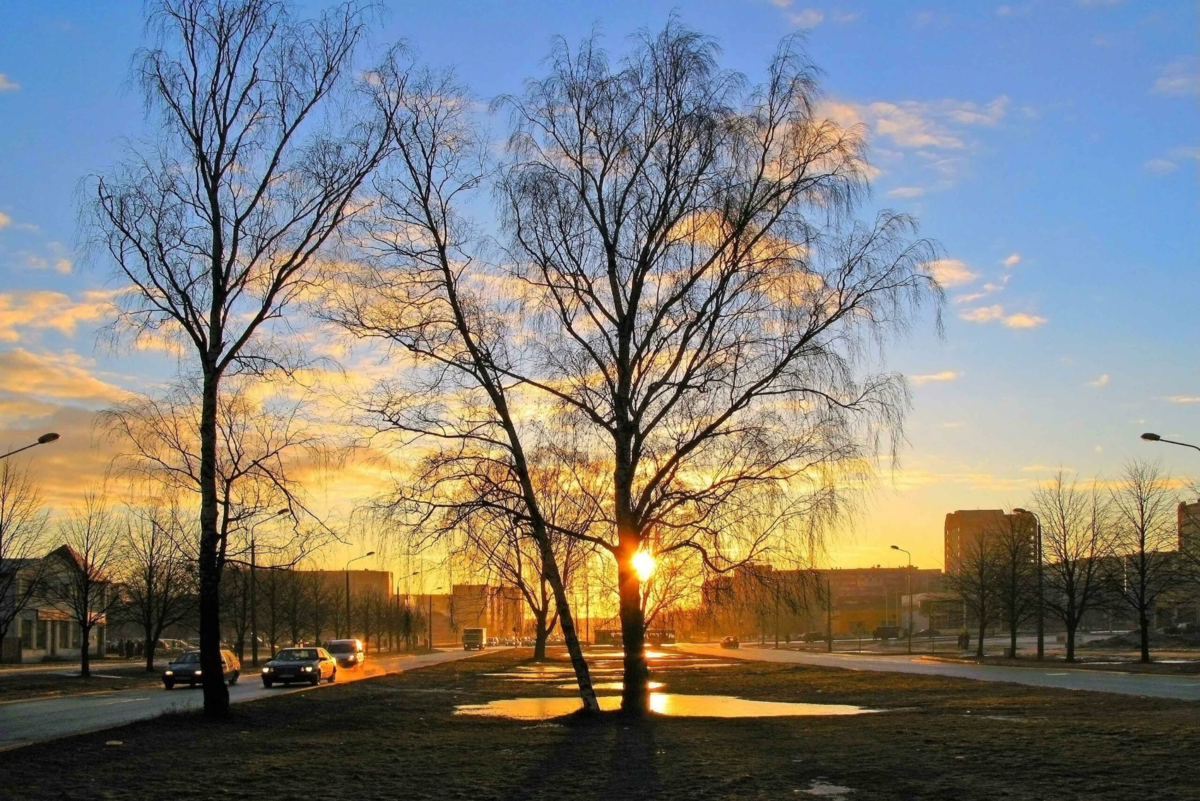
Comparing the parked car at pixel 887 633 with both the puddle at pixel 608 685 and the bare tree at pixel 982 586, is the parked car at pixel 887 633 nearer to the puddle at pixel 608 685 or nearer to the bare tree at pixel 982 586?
the bare tree at pixel 982 586

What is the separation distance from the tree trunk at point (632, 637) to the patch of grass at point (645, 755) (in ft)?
2.33

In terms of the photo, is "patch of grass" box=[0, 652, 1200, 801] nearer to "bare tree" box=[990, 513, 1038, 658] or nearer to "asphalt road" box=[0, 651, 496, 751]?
"asphalt road" box=[0, 651, 496, 751]

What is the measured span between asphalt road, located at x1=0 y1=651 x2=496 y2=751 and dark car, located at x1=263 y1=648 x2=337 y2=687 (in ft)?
2.70

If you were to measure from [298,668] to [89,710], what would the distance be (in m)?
15.4

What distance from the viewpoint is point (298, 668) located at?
1813 inches

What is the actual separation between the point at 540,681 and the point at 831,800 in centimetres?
3278

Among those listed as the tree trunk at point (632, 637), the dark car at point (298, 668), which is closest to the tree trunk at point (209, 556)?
the tree trunk at point (632, 637)

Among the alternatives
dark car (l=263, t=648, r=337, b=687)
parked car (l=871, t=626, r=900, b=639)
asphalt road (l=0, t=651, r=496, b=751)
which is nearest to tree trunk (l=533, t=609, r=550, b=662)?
dark car (l=263, t=648, r=337, b=687)

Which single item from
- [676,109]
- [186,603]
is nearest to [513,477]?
[676,109]

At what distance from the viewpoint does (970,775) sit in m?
14.4

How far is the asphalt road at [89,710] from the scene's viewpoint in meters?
23.3

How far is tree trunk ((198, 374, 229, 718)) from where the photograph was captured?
75.8 feet

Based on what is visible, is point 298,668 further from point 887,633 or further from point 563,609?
point 887,633

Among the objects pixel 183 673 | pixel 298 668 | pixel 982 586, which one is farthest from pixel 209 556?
pixel 982 586
